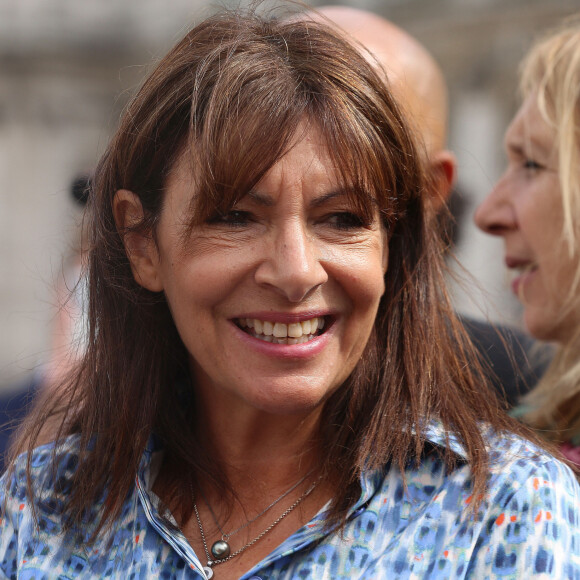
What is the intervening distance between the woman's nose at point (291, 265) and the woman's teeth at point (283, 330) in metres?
0.07

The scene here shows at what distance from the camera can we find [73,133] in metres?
11.6

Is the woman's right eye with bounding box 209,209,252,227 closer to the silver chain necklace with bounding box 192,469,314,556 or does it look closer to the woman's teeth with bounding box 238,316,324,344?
the woman's teeth with bounding box 238,316,324,344

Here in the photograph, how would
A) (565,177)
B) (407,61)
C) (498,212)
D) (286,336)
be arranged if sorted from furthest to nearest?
1. (407,61)
2. (498,212)
3. (565,177)
4. (286,336)

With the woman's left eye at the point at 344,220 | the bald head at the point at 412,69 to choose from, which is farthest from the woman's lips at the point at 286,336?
the bald head at the point at 412,69

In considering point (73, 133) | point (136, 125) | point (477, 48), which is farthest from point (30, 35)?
point (136, 125)

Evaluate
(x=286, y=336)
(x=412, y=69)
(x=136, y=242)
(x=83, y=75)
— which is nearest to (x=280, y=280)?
(x=286, y=336)

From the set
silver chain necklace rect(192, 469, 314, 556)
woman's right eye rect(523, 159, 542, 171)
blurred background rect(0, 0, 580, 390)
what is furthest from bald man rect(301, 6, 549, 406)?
blurred background rect(0, 0, 580, 390)

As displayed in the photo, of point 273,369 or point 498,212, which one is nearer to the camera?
point 273,369

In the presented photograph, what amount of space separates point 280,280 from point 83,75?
11.1 metres

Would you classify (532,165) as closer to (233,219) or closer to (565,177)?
(565,177)

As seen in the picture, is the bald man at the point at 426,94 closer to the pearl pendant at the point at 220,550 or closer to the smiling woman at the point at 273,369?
the smiling woman at the point at 273,369

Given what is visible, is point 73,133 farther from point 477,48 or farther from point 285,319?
point 285,319

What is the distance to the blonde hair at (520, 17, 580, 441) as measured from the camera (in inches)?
100

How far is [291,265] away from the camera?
1746mm
